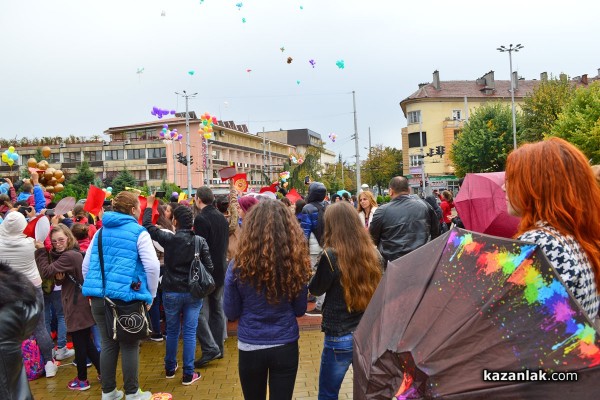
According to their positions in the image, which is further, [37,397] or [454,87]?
[454,87]

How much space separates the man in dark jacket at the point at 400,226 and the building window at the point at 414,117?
58.8 m

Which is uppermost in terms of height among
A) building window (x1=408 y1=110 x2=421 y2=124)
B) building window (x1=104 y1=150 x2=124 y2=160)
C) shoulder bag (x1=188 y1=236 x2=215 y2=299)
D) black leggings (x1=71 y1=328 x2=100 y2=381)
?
building window (x1=408 y1=110 x2=421 y2=124)

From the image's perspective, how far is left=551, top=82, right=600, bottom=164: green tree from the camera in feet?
99.0

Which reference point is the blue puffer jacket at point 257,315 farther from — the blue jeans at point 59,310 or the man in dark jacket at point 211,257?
the blue jeans at point 59,310

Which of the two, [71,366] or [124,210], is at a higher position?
[124,210]

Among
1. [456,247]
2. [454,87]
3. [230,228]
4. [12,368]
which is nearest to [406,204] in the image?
[230,228]

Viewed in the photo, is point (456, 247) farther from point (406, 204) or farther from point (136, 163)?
point (136, 163)

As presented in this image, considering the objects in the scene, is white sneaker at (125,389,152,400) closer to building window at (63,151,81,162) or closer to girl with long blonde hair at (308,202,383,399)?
girl with long blonde hair at (308,202,383,399)

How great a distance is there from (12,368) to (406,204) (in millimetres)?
4372

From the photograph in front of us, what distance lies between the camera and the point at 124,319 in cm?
446

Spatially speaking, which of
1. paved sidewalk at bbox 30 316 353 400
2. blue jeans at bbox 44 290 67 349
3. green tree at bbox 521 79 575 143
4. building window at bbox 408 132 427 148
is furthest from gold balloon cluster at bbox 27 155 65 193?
building window at bbox 408 132 427 148

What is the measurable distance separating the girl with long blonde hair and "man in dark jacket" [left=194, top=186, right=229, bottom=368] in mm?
2466

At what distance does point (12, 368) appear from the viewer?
186 centimetres

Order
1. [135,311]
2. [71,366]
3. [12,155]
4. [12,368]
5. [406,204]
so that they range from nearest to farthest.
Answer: [12,368], [135,311], [406,204], [71,366], [12,155]
